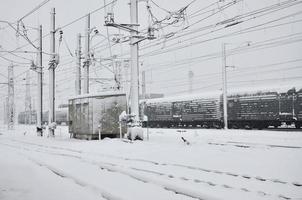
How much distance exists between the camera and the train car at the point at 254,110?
29094 mm

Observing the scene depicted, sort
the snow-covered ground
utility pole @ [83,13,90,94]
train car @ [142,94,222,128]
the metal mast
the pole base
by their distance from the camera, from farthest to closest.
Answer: train car @ [142,94,222,128]
the metal mast
utility pole @ [83,13,90,94]
the pole base
the snow-covered ground

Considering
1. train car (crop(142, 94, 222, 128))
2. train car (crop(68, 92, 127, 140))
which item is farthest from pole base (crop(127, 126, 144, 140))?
train car (crop(142, 94, 222, 128))

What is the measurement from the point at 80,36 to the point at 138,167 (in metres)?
21.1

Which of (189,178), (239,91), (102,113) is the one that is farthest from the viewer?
(239,91)

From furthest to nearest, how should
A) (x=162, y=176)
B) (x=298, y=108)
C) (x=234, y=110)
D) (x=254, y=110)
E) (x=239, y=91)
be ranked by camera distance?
(x=239, y=91) < (x=234, y=110) < (x=254, y=110) < (x=298, y=108) < (x=162, y=176)

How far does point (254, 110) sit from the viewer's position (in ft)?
100

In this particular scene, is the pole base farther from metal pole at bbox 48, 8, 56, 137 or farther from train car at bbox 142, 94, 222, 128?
train car at bbox 142, 94, 222, 128

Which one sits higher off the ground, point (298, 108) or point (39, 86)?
point (39, 86)

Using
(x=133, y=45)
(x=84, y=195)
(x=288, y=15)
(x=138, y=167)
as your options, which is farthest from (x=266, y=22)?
(x=84, y=195)

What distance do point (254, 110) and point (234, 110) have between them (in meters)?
2.68

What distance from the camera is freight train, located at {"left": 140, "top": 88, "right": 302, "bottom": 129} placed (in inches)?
1102

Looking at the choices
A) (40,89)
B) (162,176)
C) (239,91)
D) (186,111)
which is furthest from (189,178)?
(186,111)

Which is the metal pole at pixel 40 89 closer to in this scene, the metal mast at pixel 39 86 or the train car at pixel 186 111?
the metal mast at pixel 39 86

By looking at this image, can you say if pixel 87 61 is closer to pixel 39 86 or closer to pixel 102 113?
pixel 39 86
